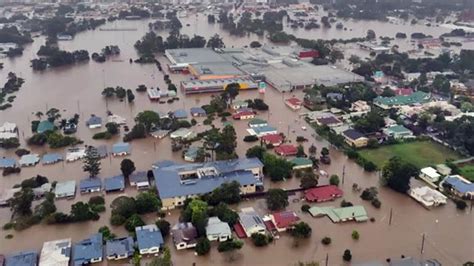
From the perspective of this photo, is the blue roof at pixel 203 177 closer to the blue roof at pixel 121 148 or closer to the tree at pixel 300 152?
the tree at pixel 300 152

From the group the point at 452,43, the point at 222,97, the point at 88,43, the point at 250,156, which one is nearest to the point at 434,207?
the point at 250,156

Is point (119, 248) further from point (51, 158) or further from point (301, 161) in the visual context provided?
point (301, 161)

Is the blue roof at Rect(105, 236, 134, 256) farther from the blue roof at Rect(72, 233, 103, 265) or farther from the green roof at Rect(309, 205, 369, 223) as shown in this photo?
the green roof at Rect(309, 205, 369, 223)

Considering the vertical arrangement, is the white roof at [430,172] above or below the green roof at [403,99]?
below

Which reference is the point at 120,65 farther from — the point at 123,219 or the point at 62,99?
the point at 123,219

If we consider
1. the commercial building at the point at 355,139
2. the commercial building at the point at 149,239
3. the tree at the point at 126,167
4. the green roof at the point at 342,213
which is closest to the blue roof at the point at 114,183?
the tree at the point at 126,167

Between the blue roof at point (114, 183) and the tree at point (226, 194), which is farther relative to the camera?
the blue roof at point (114, 183)

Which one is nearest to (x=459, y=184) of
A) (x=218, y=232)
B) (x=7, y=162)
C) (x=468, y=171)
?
(x=468, y=171)
